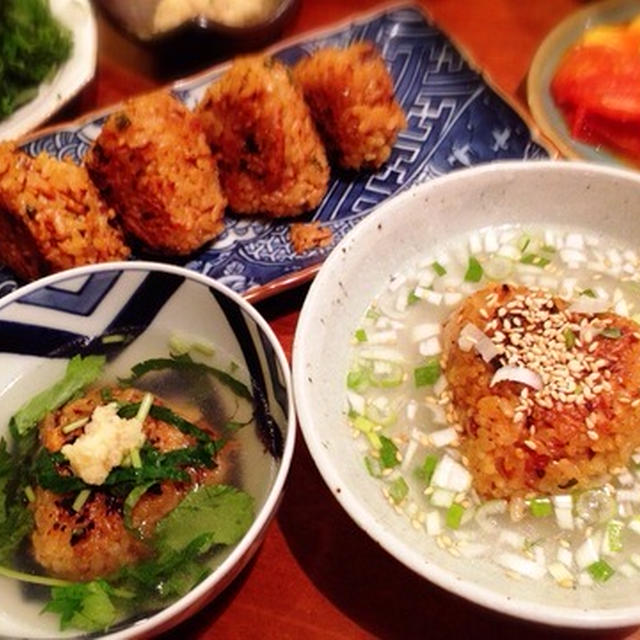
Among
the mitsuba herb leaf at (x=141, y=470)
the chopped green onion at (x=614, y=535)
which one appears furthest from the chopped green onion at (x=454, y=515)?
the mitsuba herb leaf at (x=141, y=470)

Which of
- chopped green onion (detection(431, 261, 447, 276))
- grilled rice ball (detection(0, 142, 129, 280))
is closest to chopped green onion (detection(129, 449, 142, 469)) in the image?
grilled rice ball (detection(0, 142, 129, 280))

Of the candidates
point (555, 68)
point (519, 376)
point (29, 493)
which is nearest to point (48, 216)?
point (29, 493)

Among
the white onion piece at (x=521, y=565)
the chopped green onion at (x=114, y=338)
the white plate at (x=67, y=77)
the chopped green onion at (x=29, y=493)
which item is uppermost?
the white plate at (x=67, y=77)

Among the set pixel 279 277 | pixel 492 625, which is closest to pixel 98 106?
pixel 279 277

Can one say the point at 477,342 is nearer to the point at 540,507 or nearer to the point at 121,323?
the point at 540,507

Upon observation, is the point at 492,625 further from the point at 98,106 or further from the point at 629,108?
the point at 98,106

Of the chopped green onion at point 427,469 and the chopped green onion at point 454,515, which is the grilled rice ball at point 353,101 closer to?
the chopped green onion at point 427,469
